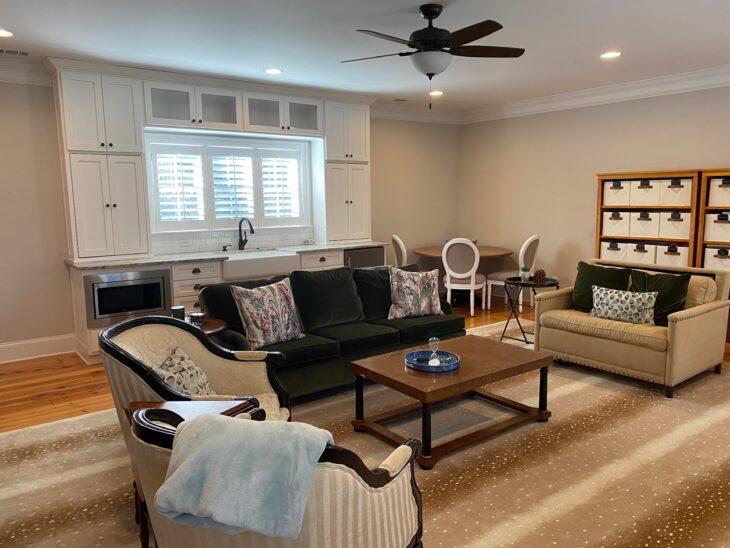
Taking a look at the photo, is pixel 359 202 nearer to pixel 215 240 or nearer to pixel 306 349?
pixel 215 240

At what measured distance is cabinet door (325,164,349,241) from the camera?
6.42 metres

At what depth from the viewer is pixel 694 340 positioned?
13.4 feet

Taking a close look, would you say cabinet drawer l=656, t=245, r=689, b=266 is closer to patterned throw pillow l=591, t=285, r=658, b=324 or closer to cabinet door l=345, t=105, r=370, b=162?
patterned throw pillow l=591, t=285, r=658, b=324

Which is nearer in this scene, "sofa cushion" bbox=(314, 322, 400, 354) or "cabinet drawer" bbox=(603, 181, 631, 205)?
"sofa cushion" bbox=(314, 322, 400, 354)

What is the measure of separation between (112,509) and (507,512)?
6.12 feet

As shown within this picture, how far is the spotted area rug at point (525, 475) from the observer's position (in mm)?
2430

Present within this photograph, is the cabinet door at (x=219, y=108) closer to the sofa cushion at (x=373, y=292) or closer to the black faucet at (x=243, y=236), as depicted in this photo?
the black faucet at (x=243, y=236)

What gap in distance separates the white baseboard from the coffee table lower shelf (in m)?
3.27

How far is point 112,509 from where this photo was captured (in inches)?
104

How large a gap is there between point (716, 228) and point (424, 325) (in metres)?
3.09

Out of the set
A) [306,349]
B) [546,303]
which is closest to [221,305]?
[306,349]


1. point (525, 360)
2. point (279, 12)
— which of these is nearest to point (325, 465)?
point (525, 360)

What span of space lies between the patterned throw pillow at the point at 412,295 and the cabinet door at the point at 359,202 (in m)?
2.05

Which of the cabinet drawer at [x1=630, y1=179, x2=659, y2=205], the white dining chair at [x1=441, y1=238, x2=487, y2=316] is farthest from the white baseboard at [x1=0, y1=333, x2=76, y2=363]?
the cabinet drawer at [x1=630, y1=179, x2=659, y2=205]
